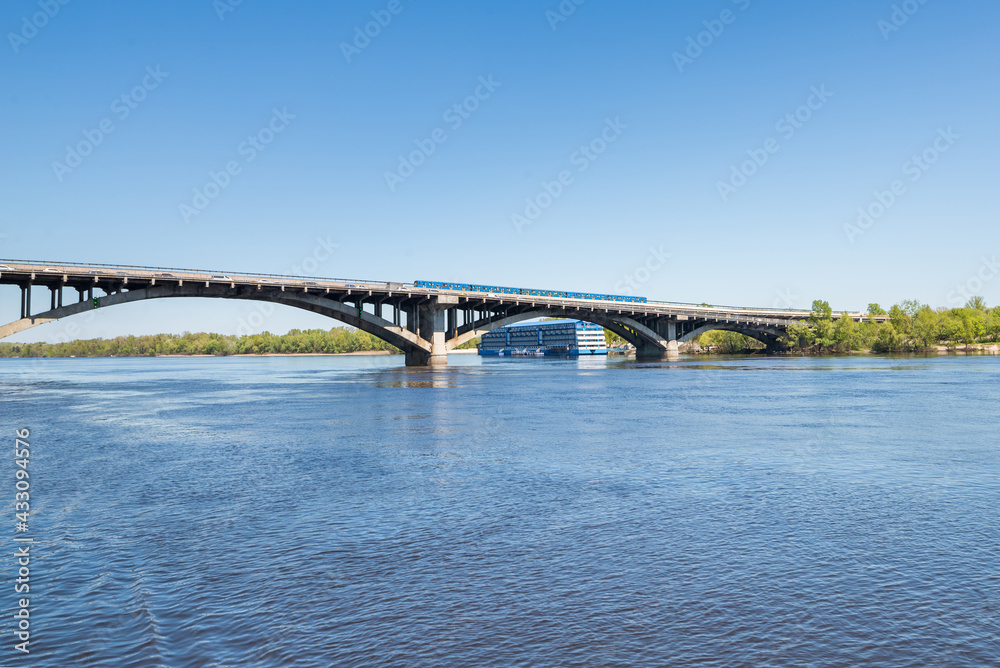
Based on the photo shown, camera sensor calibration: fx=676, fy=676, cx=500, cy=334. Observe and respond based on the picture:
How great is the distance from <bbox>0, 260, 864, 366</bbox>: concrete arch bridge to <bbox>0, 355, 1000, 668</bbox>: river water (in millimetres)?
53122

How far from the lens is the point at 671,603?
9406 mm

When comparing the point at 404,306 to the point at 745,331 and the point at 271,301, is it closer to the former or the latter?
the point at 271,301

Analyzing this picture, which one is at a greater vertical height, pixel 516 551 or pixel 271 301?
pixel 271 301

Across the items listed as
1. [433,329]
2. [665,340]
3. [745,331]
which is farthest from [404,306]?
[745,331]

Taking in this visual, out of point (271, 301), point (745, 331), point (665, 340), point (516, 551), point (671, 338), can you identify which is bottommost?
point (516, 551)

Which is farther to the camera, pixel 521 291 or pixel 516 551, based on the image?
pixel 521 291

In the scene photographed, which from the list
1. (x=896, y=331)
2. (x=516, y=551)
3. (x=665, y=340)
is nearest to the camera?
(x=516, y=551)

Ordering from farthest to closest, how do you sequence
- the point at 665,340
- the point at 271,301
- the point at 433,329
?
the point at 665,340
the point at 433,329
the point at 271,301

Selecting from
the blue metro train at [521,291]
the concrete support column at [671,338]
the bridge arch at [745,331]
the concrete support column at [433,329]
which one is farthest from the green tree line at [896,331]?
the concrete support column at [433,329]

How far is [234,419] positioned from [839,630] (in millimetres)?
33518

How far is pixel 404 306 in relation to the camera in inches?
4067

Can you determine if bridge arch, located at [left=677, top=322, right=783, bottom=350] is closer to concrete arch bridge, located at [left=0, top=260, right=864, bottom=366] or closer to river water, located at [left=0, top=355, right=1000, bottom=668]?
concrete arch bridge, located at [left=0, top=260, right=864, bottom=366]

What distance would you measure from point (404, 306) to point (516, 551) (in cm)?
9295

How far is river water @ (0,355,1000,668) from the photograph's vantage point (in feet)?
27.0
